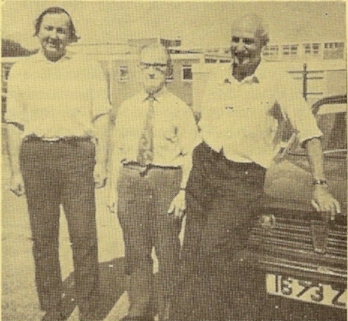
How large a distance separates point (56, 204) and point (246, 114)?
1.41ft

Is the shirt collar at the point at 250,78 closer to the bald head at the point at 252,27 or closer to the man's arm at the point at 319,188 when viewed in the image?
the bald head at the point at 252,27

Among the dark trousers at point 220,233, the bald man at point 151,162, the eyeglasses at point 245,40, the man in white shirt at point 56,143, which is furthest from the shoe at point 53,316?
the eyeglasses at point 245,40

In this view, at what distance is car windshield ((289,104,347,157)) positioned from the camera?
4.19ft

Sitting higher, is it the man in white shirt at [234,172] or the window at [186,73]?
the window at [186,73]

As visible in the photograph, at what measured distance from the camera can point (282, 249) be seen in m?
1.25

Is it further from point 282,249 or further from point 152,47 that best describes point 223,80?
point 282,249

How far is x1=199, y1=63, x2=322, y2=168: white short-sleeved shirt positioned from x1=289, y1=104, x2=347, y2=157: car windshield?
5cm

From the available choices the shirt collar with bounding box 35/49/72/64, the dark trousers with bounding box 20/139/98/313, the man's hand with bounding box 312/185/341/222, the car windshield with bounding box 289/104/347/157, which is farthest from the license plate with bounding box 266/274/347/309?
the shirt collar with bounding box 35/49/72/64

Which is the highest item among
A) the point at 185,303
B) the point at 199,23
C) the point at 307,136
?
the point at 199,23

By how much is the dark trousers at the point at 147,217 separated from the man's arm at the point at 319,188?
275 mm

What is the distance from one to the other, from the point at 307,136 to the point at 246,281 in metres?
0.32

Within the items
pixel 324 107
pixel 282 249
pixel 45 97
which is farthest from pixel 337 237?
pixel 45 97

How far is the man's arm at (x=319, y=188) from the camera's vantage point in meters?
1.27

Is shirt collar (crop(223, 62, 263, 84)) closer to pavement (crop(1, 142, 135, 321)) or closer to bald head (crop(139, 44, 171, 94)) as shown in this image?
bald head (crop(139, 44, 171, 94))
